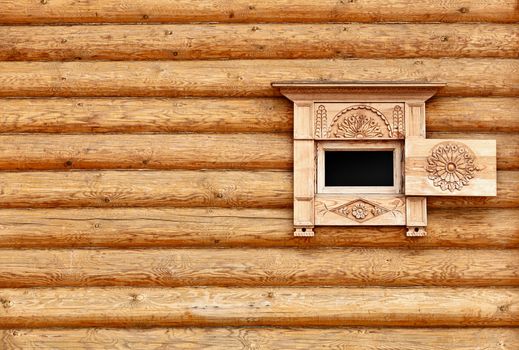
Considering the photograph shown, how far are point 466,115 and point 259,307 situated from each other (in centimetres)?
229

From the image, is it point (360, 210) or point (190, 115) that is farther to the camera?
point (190, 115)

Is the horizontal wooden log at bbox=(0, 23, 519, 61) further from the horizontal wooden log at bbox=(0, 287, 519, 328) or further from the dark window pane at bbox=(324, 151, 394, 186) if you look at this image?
the horizontal wooden log at bbox=(0, 287, 519, 328)

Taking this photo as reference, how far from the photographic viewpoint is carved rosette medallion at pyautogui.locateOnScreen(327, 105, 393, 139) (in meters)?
4.75

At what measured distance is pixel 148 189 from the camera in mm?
4812

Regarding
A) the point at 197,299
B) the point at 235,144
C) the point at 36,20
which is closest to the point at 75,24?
the point at 36,20

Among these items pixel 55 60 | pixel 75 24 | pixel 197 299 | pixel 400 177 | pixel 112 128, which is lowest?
pixel 197 299

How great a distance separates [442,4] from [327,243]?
7.13ft

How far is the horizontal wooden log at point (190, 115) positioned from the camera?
4801mm

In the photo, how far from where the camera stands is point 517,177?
15.7 ft

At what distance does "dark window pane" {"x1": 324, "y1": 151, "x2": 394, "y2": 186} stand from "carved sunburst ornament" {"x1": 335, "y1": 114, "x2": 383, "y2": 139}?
0.18m

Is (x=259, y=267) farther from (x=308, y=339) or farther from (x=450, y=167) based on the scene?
(x=450, y=167)

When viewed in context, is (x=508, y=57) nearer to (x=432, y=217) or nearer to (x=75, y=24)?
(x=432, y=217)

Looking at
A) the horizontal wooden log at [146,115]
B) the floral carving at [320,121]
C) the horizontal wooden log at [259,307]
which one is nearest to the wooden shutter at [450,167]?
the horizontal wooden log at [146,115]

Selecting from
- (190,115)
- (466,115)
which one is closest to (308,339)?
(190,115)
